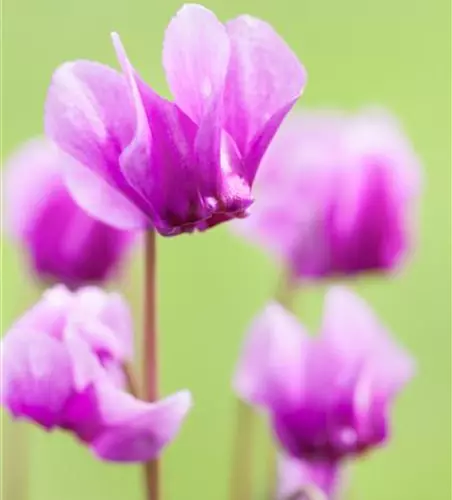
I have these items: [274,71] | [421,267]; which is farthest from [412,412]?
[274,71]

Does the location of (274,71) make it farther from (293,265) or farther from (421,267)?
(421,267)

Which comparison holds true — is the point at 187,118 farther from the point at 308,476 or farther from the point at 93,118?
the point at 308,476

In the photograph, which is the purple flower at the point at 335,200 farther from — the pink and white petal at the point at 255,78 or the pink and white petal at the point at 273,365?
the pink and white petal at the point at 255,78

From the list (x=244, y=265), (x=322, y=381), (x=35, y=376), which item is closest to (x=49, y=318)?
(x=35, y=376)

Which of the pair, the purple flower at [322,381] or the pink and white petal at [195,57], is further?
the purple flower at [322,381]

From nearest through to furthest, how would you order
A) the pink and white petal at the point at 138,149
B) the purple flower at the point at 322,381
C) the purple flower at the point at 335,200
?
the pink and white petal at the point at 138,149
the purple flower at the point at 322,381
the purple flower at the point at 335,200

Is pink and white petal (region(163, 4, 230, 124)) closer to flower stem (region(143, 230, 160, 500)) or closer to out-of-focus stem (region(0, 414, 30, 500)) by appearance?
flower stem (region(143, 230, 160, 500))

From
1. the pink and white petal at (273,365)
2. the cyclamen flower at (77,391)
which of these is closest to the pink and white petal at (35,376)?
the cyclamen flower at (77,391)

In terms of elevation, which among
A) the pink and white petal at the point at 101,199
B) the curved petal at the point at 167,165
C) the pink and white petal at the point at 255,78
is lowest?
the pink and white petal at the point at 101,199
